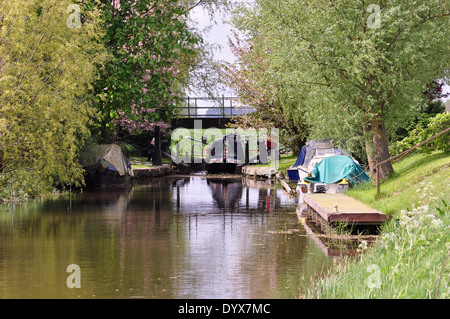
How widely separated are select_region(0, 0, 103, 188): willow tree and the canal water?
1.78 m

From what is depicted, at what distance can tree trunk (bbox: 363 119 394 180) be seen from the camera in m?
22.2

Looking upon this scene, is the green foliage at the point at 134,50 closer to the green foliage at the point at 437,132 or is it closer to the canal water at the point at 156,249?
the canal water at the point at 156,249

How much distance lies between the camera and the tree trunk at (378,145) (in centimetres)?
2223

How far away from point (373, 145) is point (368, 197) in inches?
150

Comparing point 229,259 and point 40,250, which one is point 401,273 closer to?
point 229,259

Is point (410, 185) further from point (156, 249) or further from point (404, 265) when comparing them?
point (404, 265)

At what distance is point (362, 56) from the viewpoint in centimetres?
1950

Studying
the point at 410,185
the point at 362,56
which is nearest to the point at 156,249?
the point at 410,185

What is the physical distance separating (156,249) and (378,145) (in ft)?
35.3

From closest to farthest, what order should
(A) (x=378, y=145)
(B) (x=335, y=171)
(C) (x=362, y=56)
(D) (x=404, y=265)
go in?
1. (D) (x=404, y=265)
2. (C) (x=362, y=56)
3. (A) (x=378, y=145)
4. (B) (x=335, y=171)

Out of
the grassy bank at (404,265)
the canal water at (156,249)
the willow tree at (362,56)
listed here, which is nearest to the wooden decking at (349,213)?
the grassy bank at (404,265)

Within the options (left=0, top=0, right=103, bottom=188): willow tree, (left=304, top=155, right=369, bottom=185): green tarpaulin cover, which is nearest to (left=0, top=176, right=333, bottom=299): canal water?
(left=304, top=155, right=369, bottom=185): green tarpaulin cover

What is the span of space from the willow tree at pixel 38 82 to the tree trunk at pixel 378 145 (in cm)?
904
